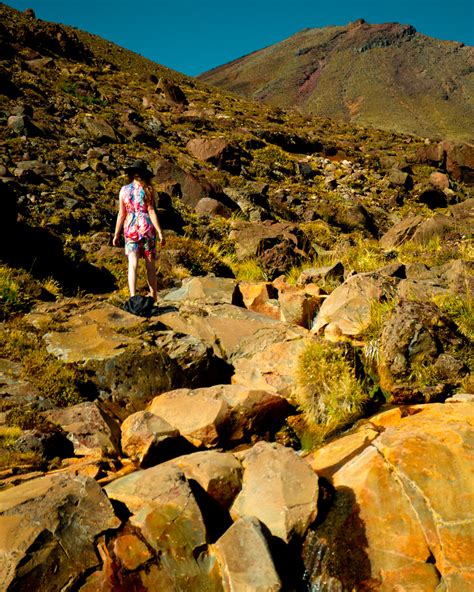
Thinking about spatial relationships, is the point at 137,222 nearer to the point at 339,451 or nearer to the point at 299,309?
the point at 299,309

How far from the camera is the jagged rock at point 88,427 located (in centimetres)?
518

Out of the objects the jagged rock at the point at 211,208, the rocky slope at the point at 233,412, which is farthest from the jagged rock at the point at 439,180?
the jagged rock at the point at 211,208

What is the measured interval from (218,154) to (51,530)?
23.2 m

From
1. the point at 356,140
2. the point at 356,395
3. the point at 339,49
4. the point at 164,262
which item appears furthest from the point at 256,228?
the point at 339,49

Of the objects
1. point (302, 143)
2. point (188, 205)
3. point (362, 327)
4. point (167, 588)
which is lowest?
point (167, 588)

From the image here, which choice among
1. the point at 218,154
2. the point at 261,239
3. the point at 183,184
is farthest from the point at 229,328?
the point at 218,154

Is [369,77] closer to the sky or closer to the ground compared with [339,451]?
closer to the sky

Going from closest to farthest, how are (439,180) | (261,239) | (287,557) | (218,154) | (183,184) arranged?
(287,557) < (261,239) < (183,184) < (218,154) < (439,180)

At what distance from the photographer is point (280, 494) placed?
4223mm

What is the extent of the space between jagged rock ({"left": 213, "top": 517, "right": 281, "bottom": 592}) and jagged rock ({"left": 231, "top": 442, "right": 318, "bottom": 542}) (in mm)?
327

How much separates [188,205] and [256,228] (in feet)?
16.4

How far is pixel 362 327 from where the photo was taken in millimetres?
7352

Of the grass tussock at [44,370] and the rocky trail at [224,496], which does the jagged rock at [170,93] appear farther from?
the rocky trail at [224,496]

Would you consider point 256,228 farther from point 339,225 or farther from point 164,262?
point 339,225
